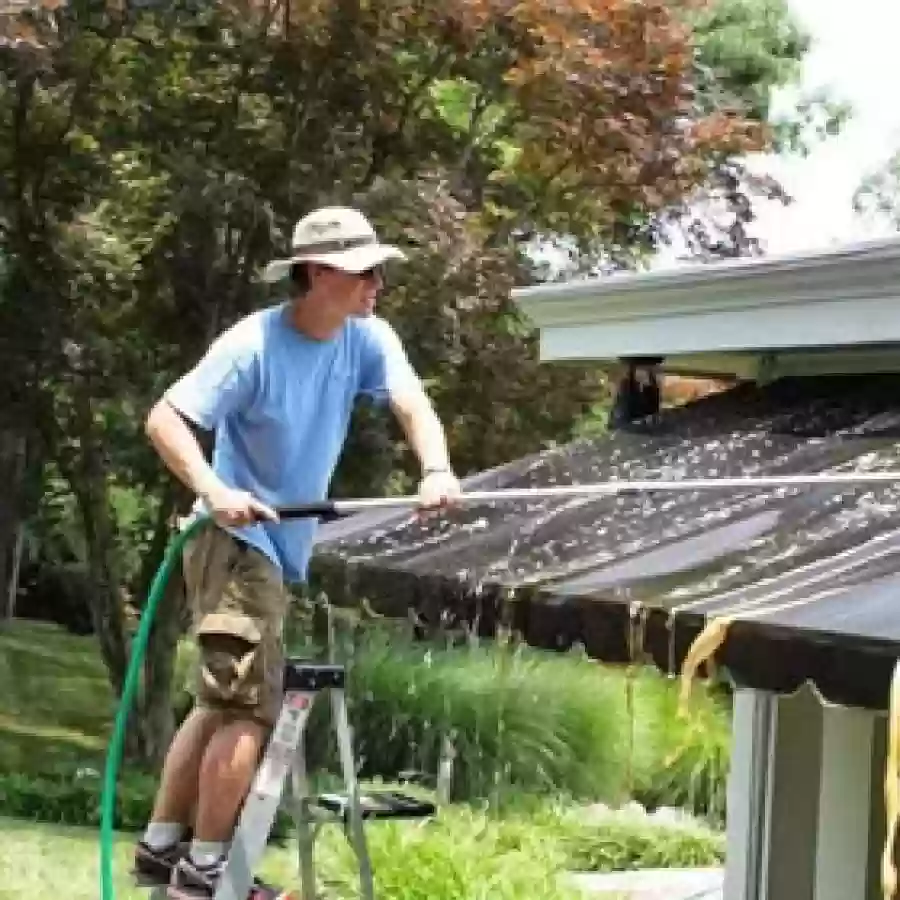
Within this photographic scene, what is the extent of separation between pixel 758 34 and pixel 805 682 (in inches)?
756

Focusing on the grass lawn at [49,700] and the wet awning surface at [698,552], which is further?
the grass lawn at [49,700]

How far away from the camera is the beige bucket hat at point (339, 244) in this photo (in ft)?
11.4

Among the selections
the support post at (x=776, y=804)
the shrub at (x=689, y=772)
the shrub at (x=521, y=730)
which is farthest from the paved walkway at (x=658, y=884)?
the support post at (x=776, y=804)

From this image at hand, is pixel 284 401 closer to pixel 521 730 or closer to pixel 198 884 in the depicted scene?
pixel 198 884

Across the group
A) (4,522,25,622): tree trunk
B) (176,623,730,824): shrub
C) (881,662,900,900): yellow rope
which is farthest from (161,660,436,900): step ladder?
(4,522,25,622): tree trunk

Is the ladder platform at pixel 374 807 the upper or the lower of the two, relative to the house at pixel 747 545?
lower

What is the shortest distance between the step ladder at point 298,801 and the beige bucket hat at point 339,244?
35.7 inches

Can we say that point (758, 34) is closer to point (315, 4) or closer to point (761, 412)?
point (315, 4)

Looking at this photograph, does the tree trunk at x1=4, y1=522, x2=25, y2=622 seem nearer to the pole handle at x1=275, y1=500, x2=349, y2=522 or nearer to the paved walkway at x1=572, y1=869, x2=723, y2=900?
the paved walkway at x1=572, y1=869, x2=723, y2=900

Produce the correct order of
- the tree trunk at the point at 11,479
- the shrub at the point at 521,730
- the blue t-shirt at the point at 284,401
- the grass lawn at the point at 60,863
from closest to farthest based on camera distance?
the blue t-shirt at the point at 284,401 < the grass lawn at the point at 60,863 < the shrub at the point at 521,730 < the tree trunk at the point at 11,479

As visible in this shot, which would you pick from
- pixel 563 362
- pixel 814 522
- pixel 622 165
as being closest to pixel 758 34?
pixel 622 165

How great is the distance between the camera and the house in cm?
272

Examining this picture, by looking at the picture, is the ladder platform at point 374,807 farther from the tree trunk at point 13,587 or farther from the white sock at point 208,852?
the tree trunk at point 13,587

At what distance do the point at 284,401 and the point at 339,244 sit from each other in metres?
0.37
